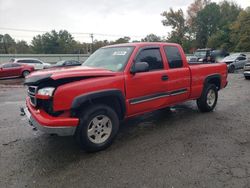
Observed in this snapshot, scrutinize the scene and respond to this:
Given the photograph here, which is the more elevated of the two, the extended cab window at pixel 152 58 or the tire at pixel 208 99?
the extended cab window at pixel 152 58

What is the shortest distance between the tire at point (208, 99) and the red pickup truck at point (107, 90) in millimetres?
497

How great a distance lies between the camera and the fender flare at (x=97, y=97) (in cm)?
363

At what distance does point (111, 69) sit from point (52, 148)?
6.02ft

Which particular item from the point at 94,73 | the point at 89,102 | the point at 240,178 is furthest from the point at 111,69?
the point at 240,178

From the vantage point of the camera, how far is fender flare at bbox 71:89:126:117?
3.63m

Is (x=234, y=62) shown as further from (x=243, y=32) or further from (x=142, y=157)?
(x=243, y=32)

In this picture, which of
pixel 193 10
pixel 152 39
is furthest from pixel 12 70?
pixel 152 39

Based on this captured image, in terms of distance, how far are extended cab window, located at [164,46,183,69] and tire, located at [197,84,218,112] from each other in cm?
132

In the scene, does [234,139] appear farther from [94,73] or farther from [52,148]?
[52,148]

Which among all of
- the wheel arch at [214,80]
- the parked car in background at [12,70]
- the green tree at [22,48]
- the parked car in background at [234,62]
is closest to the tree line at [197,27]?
the green tree at [22,48]

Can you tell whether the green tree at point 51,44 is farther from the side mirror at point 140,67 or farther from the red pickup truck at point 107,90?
the side mirror at point 140,67

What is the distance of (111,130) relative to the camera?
419 centimetres

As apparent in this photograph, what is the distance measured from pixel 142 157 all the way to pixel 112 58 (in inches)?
82.5

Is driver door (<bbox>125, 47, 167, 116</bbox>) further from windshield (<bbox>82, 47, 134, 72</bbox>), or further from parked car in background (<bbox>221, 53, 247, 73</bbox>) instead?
parked car in background (<bbox>221, 53, 247, 73</bbox>)
